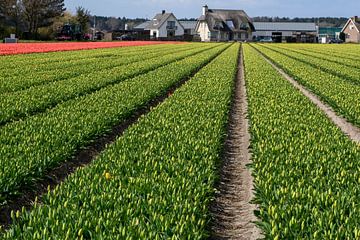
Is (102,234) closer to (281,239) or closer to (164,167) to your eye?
(281,239)

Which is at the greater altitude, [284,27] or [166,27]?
[284,27]

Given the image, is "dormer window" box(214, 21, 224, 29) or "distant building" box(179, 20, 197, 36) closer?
"dormer window" box(214, 21, 224, 29)

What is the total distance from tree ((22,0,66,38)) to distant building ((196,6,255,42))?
53.5 meters

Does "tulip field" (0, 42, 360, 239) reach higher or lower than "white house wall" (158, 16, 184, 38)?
lower

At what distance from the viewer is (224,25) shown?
131750 millimetres

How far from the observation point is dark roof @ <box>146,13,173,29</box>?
4889 inches

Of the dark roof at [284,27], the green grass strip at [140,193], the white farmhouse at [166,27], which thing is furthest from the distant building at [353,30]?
the green grass strip at [140,193]

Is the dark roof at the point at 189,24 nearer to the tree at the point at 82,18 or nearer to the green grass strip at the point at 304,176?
the tree at the point at 82,18

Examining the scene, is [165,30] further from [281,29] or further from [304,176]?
[304,176]

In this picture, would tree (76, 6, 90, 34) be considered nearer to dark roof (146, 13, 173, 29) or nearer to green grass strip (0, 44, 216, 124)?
dark roof (146, 13, 173, 29)

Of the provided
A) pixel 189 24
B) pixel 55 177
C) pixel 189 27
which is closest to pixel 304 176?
pixel 55 177

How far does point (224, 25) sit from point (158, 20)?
18.8 m

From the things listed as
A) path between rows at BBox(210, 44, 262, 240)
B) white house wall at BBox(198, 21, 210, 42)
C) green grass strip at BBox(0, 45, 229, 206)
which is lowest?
path between rows at BBox(210, 44, 262, 240)

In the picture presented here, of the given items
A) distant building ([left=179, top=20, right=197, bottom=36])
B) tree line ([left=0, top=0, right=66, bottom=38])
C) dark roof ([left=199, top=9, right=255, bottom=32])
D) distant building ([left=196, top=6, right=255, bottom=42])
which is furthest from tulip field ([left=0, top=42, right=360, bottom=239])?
distant building ([left=179, top=20, right=197, bottom=36])
